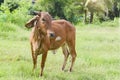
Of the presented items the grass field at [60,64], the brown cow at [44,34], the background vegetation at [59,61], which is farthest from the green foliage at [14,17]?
the brown cow at [44,34]

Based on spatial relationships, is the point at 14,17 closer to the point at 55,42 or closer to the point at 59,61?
the point at 59,61

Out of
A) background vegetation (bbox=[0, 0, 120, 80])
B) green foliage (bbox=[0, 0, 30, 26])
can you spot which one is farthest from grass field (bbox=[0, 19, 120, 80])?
green foliage (bbox=[0, 0, 30, 26])

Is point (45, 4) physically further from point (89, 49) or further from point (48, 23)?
point (48, 23)

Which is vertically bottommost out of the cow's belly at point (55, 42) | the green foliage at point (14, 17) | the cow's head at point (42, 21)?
the green foliage at point (14, 17)

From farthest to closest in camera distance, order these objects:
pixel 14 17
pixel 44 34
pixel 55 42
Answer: pixel 14 17 → pixel 55 42 → pixel 44 34

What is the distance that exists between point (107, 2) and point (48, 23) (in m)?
24.8

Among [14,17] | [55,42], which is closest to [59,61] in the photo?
[55,42]

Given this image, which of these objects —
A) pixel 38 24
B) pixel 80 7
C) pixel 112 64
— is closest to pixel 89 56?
pixel 112 64

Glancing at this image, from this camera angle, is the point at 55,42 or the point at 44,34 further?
the point at 55,42

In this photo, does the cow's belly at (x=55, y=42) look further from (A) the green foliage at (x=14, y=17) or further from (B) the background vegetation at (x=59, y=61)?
(A) the green foliage at (x=14, y=17)

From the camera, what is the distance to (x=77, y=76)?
902cm

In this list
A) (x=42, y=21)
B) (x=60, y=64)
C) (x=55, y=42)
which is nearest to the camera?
(x=42, y=21)

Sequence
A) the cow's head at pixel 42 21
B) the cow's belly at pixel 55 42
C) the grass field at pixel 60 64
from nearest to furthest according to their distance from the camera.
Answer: the cow's head at pixel 42 21 → the grass field at pixel 60 64 → the cow's belly at pixel 55 42

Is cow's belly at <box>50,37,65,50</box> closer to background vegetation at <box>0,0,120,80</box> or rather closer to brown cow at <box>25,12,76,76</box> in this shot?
brown cow at <box>25,12,76,76</box>
